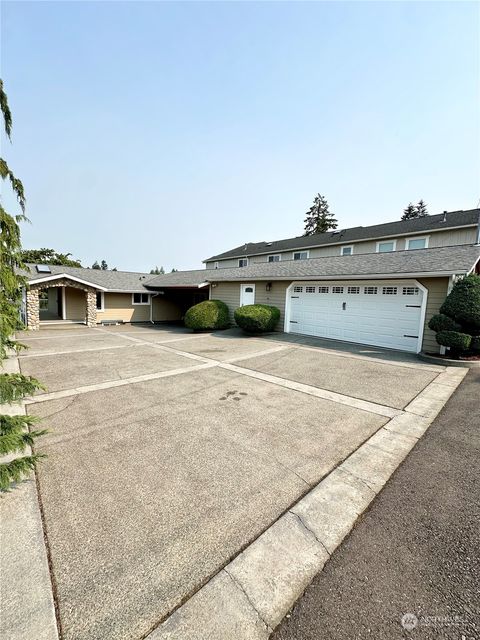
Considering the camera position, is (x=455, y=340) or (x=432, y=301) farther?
(x=432, y=301)

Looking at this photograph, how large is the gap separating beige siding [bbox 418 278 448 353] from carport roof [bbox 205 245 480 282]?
421 mm

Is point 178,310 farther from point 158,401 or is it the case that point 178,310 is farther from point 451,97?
point 451,97

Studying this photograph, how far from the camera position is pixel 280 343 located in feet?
35.1

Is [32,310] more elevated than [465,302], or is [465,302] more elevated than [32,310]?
[465,302]

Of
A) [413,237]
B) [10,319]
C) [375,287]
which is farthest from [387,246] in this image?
[10,319]

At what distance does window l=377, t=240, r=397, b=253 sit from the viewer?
18.5 m

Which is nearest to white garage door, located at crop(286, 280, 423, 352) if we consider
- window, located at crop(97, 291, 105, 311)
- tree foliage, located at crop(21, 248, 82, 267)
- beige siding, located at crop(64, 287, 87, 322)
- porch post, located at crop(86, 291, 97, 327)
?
porch post, located at crop(86, 291, 97, 327)

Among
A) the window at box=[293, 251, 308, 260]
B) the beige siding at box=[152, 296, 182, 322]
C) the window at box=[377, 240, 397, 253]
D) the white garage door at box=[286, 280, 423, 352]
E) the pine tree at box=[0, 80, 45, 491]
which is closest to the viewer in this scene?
the pine tree at box=[0, 80, 45, 491]

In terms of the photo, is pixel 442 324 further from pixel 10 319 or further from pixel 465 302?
pixel 10 319

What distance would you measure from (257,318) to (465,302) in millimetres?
7045

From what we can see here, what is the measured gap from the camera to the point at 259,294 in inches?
554

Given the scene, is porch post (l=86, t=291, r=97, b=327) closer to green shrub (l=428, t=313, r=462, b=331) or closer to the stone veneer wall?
the stone veneer wall

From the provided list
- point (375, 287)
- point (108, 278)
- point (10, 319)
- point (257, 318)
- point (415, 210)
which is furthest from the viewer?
point (415, 210)

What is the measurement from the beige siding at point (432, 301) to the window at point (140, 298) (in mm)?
15775
